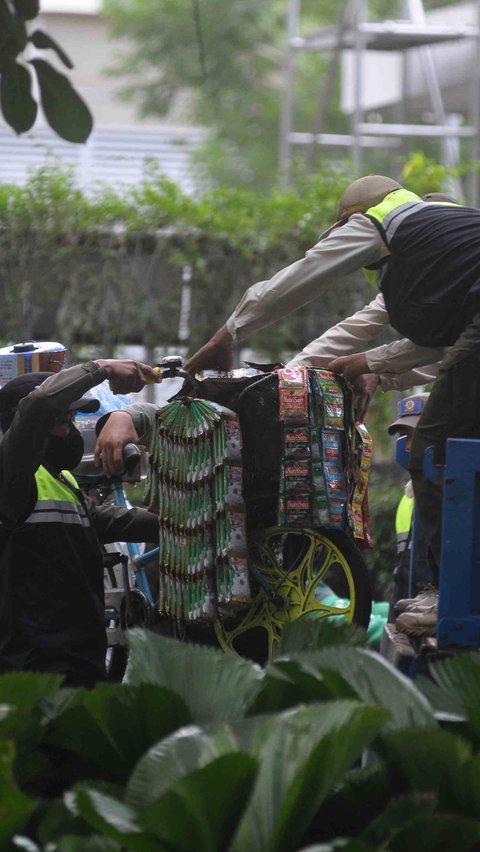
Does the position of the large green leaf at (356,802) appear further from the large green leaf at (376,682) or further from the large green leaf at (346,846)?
the large green leaf at (346,846)

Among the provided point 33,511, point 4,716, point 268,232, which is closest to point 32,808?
point 4,716

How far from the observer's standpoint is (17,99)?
338 cm

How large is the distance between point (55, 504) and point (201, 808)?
2593 mm

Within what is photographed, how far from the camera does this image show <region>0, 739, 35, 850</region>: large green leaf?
197 centimetres

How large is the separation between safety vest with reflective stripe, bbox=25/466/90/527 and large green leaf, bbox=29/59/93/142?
1438 millimetres

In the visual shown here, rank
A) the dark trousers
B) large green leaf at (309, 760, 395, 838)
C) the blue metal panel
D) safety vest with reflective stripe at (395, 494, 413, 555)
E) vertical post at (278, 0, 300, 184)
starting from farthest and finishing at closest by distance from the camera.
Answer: vertical post at (278, 0, 300, 184) < safety vest with reflective stripe at (395, 494, 413, 555) < the dark trousers < the blue metal panel < large green leaf at (309, 760, 395, 838)

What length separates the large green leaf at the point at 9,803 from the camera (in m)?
1.97

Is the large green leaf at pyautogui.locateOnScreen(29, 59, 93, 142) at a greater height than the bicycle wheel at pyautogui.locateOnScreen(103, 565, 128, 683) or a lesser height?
greater

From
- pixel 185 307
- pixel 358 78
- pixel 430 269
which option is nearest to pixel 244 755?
pixel 430 269

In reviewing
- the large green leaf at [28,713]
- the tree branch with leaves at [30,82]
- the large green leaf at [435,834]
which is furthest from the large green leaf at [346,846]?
the tree branch with leaves at [30,82]

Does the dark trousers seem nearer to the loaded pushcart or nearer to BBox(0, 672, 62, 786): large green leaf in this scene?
the loaded pushcart

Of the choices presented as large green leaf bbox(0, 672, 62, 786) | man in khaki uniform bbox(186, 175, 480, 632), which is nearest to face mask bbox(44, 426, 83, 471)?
man in khaki uniform bbox(186, 175, 480, 632)

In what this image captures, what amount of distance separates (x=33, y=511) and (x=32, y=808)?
8.03 feet

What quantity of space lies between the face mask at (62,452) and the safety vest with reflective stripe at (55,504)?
0.04 metres
